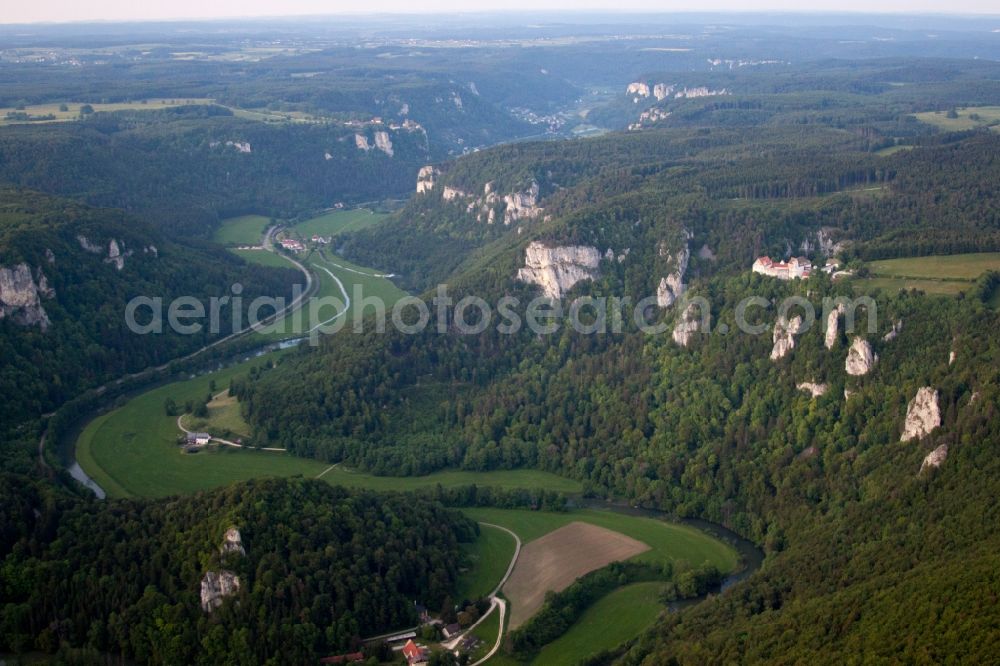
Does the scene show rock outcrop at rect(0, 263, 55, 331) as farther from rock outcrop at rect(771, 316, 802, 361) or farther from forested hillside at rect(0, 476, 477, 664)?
rock outcrop at rect(771, 316, 802, 361)

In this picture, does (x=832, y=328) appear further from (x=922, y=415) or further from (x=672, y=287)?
(x=672, y=287)

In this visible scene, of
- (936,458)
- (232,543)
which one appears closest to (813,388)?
(936,458)

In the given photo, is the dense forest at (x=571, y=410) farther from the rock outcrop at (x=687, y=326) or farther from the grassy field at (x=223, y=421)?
the grassy field at (x=223, y=421)

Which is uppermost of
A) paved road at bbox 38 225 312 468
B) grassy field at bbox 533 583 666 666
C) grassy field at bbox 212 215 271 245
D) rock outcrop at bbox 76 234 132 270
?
rock outcrop at bbox 76 234 132 270

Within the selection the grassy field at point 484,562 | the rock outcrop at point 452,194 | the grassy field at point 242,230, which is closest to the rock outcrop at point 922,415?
the grassy field at point 484,562

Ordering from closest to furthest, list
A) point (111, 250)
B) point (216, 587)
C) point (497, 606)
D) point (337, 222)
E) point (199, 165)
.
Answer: point (216, 587) < point (497, 606) < point (111, 250) < point (337, 222) < point (199, 165)

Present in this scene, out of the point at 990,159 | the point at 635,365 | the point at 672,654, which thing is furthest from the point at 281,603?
the point at 990,159

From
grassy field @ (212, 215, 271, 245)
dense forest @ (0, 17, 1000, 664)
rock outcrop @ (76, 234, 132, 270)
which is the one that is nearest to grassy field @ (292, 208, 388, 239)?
grassy field @ (212, 215, 271, 245)
